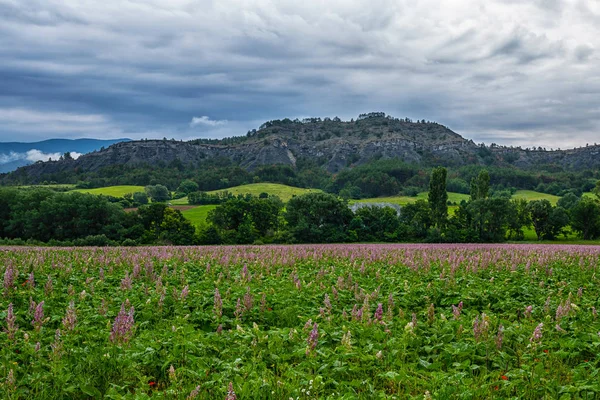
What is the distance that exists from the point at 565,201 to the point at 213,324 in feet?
413

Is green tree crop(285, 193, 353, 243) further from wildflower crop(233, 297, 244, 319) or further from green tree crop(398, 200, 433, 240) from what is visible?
wildflower crop(233, 297, 244, 319)

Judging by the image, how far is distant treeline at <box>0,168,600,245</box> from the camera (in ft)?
194

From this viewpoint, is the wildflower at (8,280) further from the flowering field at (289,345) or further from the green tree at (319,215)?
the green tree at (319,215)

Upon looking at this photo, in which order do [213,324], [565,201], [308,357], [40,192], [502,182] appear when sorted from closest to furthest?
[308,357] → [213,324] → [40,192] → [565,201] → [502,182]

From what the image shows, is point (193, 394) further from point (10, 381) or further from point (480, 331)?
point (480, 331)

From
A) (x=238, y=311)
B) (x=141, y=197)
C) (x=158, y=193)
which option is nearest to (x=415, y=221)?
(x=238, y=311)

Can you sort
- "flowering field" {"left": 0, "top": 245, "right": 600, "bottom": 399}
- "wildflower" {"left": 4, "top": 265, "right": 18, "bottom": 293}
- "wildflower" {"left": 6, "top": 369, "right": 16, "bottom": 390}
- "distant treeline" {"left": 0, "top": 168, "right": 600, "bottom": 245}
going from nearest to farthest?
"wildflower" {"left": 6, "top": 369, "right": 16, "bottom": 390} < "flowering field" {"left": 0, "top": 245, "right": 600, "bottom": 399} < "wildflower" {"left": 4, "top": 265, "right": 18, "bottom": 293} < "distant treeline" {"left": 0, "top": 168, "right": 600, "bottom": 245}

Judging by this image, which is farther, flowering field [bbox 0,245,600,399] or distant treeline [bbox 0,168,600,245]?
distant treeline [bbox 0,168,600,245]

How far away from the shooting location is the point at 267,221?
67062 mm

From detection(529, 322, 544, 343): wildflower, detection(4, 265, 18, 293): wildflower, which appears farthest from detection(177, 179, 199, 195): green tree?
detection(529, 322, 544, 343): wildflower

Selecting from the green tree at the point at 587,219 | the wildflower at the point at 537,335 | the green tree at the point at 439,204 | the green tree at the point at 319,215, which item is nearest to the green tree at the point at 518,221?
the green tree at the point at 587,219

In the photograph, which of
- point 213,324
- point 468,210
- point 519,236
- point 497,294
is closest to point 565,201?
point 519,236

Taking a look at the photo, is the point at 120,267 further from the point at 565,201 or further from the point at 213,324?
the point at 565,201

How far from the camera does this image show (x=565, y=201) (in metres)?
111
